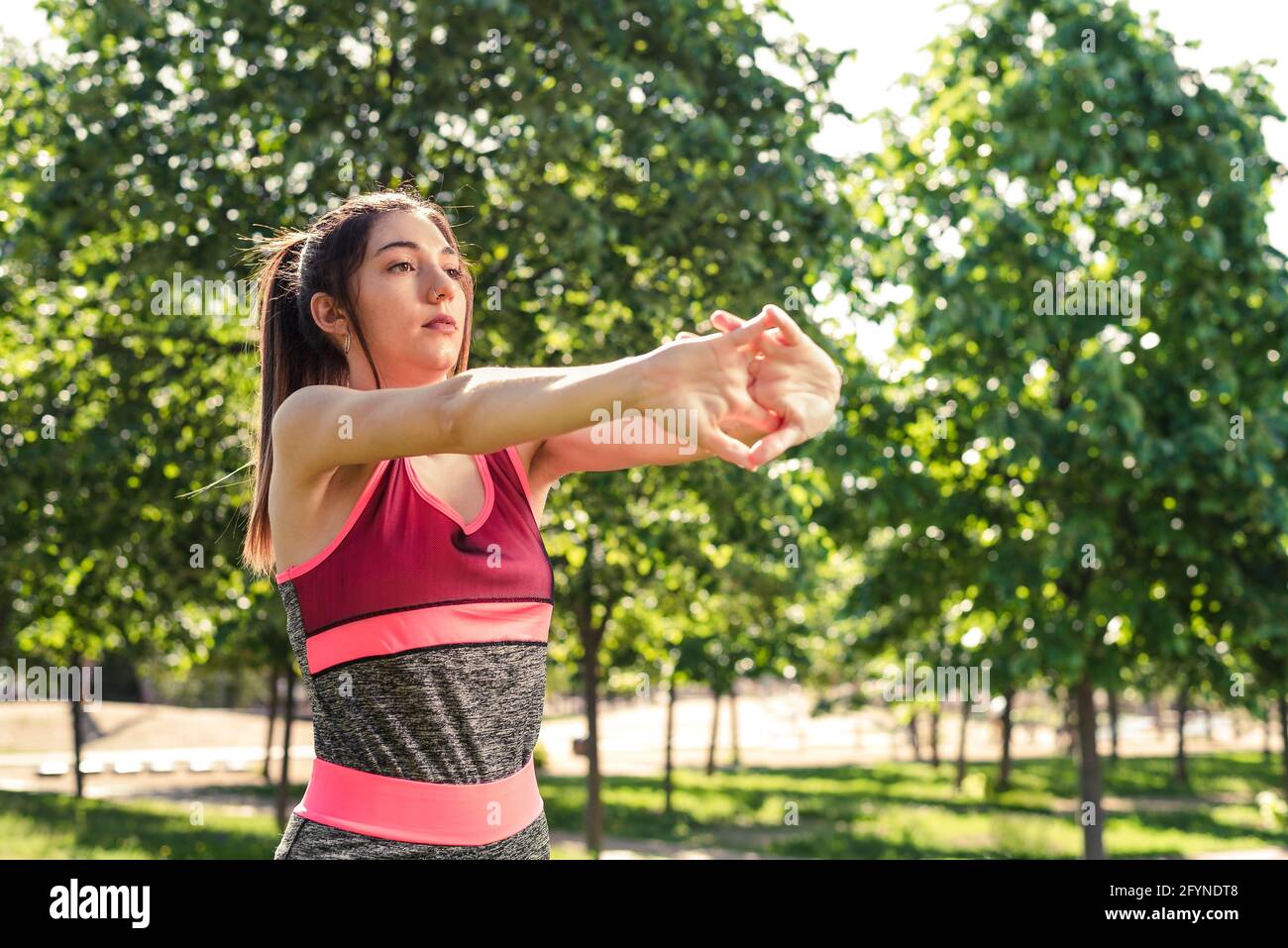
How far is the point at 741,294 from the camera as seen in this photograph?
9055mm

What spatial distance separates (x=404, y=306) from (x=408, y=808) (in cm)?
92

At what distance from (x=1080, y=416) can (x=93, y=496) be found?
8.04 metres

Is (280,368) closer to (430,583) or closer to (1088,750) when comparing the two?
(430,583)

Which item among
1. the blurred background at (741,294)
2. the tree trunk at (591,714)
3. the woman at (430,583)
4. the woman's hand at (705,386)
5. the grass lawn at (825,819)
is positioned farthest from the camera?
the grass lawn at (825,819)

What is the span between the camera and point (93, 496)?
986 centimetres

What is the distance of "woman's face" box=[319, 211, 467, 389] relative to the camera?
2326 mm

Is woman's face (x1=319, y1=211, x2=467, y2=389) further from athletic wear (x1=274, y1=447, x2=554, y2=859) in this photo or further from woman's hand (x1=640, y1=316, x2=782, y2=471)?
woman's hand (x1=640, y1=316, x2=782, y2=471)

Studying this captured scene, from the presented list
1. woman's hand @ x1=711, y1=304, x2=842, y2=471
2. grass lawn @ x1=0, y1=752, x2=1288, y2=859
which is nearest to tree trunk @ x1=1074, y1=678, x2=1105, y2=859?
grass lawn @ x1=0, y1=752, x2=1288, y2=859

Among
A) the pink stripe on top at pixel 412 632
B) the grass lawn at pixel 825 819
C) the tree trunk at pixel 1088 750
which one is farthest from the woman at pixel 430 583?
the tree trunk at pixel 1088 750

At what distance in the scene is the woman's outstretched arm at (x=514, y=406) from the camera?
1.73 metres

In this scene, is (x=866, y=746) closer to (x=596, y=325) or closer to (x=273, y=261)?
(x=596, y=325)

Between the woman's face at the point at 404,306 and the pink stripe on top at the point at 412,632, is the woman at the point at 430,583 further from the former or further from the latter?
the woman's face at the point at 404,306

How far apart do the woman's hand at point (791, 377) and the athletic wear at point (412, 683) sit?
533 mm
